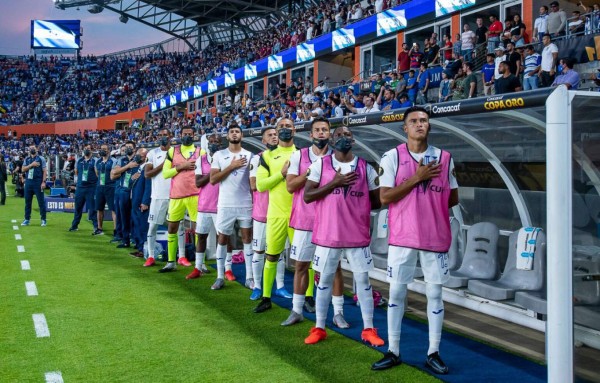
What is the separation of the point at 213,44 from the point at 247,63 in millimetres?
23337

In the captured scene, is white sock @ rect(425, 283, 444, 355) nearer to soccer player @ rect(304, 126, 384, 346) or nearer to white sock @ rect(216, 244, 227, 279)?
soccer player @ rect(304, 126, 384, 346)

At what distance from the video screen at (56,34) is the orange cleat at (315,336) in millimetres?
80845

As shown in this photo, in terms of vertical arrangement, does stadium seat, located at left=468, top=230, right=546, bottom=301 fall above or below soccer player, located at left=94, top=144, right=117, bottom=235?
below

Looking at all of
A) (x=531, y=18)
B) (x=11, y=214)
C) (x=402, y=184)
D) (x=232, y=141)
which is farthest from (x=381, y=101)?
(x=11, y=214)

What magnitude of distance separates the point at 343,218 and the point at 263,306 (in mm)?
2150

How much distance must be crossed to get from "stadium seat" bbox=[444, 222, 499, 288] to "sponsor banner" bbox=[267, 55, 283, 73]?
2835cm

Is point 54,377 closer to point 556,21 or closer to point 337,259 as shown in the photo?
point 337,259

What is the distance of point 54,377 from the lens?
207 inches

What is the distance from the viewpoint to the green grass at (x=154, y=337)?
5.44 metres

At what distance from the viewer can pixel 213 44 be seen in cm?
6306

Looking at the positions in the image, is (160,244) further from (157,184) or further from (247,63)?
(247,63)

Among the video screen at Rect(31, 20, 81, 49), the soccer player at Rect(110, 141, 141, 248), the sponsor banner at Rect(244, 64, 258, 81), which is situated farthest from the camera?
the video screen at Rect(31, 20, 81, 49)

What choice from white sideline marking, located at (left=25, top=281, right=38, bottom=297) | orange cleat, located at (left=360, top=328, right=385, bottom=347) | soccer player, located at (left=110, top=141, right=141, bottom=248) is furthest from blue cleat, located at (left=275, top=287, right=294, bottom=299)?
soccer player, located at (left=110, top=141, right=141, bottom=248)

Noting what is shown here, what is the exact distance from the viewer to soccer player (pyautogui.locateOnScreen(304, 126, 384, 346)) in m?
6.16
